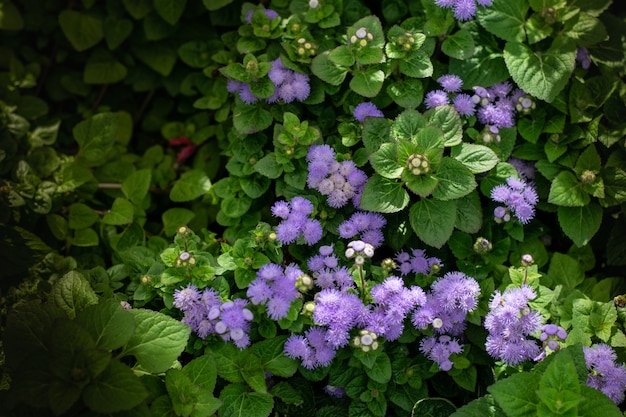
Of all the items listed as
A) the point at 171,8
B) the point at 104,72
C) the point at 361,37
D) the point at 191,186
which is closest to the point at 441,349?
the point at 361,37

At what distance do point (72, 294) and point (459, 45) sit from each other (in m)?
1.88

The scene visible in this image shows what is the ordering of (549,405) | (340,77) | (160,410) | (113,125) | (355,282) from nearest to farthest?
(549,405) < (160,410) < (355,282) < (340,77) < (113,125)

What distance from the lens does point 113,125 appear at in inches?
128

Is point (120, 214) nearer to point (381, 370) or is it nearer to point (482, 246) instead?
point (381, 370)

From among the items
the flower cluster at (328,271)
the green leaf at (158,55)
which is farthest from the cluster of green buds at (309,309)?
the green leaf at (158,55)

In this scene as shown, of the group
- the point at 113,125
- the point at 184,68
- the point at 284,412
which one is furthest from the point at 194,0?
the point at 284,412

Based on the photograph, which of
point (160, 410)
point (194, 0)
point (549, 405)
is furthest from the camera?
point (194, 0)

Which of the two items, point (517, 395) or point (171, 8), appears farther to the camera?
point (171, 8)

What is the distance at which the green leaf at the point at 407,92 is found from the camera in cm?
275

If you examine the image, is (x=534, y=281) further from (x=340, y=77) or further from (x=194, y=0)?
(x=194, y=0)

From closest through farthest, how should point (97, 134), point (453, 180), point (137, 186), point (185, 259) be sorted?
1. point (185, 259)
2. point (453, 180)
3. point (137, 186)
4. point (97, 134)

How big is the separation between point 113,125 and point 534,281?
6.93 feet

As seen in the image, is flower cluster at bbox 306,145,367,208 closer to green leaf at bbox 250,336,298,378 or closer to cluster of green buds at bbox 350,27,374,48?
cluster of green buds at bbox 350,27,374,48

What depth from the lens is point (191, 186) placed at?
3193 millimetres
